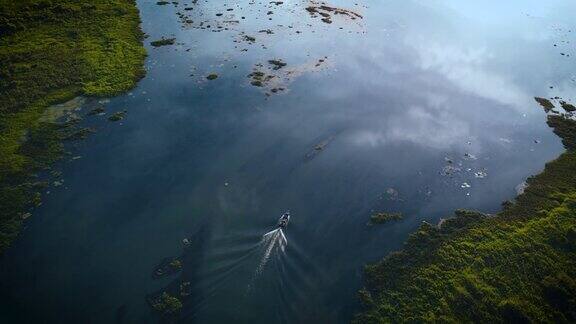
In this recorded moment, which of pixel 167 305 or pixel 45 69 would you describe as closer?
pixel 167 305

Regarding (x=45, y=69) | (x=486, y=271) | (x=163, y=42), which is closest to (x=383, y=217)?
(x=486, y=271)

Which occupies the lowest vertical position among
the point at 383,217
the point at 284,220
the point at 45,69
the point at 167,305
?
the point at 167,305

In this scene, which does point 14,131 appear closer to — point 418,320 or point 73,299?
point 73,299

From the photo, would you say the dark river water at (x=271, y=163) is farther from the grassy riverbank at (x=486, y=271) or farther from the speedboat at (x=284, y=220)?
the grassy riverbank at (x=486, y=271)

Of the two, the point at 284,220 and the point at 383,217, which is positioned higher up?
the point at 284,220

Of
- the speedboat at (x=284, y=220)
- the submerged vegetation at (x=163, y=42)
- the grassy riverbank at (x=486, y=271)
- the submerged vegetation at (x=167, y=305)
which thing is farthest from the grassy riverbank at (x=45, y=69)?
the grassy riverbank at (x=486, y=271)

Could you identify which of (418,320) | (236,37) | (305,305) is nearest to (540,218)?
(418,320)

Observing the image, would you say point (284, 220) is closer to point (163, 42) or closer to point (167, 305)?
point (167, 305)
